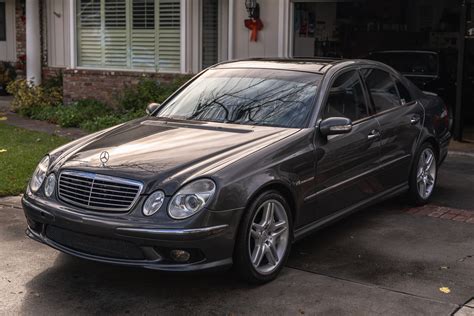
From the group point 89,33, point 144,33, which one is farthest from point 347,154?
point 89,33

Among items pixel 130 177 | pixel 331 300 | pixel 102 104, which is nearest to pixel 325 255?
pixel 331 300

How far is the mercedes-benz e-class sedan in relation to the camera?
401cm

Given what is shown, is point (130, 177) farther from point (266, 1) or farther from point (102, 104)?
point (102, 104)

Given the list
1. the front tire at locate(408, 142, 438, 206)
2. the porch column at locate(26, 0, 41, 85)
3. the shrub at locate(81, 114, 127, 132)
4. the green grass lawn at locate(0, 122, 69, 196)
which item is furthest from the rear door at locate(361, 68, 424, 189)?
the porch column at locate(26, 0, 41, 85)

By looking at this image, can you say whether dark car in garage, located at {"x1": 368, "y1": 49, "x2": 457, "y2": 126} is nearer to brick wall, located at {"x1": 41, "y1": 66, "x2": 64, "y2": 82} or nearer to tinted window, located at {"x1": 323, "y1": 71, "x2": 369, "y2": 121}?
tinted window, located at {"x1": 323, "y1": 71, "x2": 369, "y2": 121}

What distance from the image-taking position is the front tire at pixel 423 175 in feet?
20.8

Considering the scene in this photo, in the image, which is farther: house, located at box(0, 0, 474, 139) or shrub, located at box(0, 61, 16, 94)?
shrub, located at box(0, 61, 16, 94)

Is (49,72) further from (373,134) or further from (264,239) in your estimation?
(264,239)

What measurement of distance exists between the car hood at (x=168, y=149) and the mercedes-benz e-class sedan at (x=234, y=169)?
0.04 ft

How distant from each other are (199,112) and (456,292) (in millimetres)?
2484

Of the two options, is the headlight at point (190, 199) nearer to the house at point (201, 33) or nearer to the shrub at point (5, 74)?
the house at point (201, 33)

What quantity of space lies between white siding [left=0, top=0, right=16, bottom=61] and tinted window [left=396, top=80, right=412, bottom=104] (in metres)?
14.5

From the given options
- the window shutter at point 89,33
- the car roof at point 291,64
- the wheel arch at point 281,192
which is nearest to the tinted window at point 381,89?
the car roof at point 291,64

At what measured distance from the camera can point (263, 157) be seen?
14.4 feet
